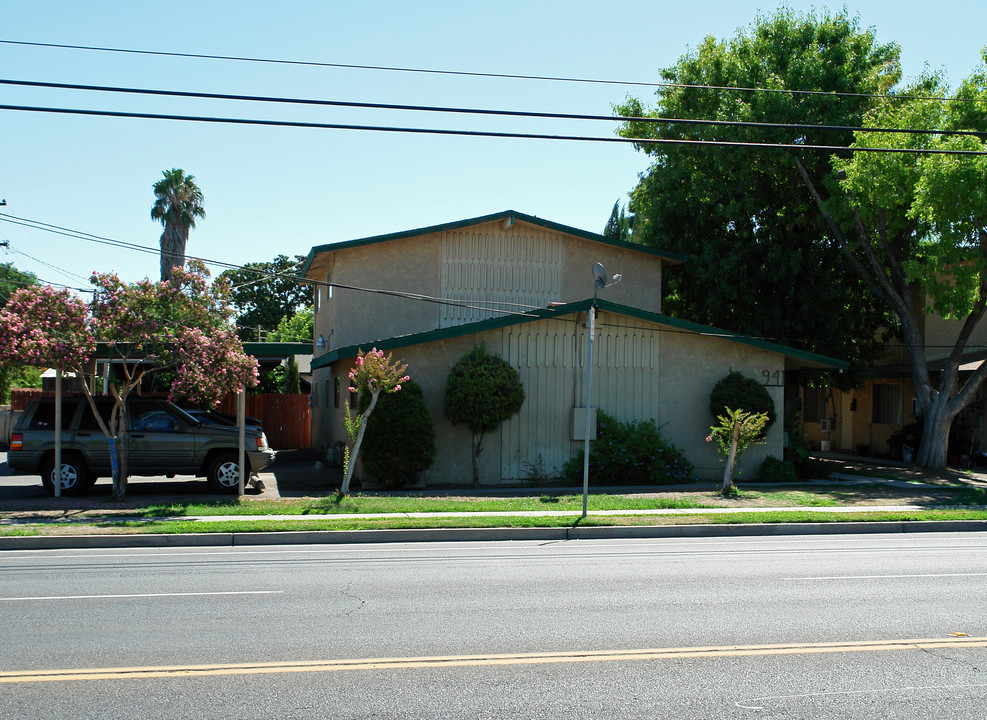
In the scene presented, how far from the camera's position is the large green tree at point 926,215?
64.8 feet

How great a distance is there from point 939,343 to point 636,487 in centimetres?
1587

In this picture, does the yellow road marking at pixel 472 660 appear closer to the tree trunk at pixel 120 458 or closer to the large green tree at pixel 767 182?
the tree trunk at pixel 120 458

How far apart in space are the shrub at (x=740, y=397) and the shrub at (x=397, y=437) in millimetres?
6767

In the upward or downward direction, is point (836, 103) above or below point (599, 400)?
above

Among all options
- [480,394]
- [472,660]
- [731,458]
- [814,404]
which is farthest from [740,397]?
[814,404]

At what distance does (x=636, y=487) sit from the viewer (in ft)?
61.3

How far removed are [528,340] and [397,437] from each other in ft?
12.9

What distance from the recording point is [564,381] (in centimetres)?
1958

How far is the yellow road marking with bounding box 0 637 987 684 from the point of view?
568cm

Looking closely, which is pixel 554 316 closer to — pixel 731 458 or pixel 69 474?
pixel 731 458

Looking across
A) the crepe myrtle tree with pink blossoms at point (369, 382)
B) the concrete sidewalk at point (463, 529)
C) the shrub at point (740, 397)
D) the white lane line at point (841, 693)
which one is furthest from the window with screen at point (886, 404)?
the white lane line at point (841, 693)

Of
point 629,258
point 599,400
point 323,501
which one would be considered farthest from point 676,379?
point 323,501

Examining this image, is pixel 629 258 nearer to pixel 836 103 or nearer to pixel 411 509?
pixel 836 103

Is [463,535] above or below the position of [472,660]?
below
